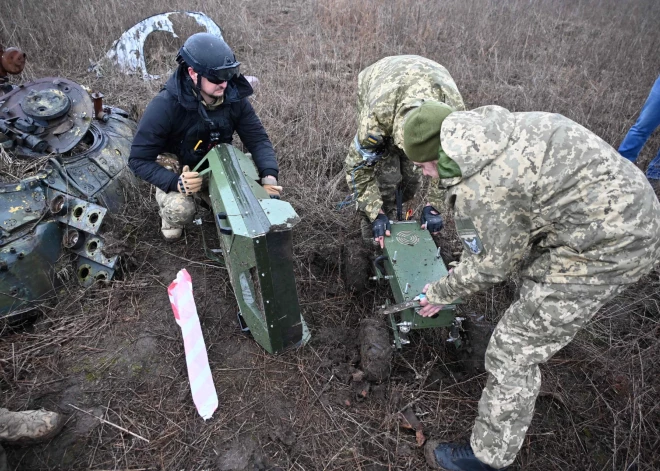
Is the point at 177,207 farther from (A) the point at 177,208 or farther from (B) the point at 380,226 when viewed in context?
(B) the point at 380,226

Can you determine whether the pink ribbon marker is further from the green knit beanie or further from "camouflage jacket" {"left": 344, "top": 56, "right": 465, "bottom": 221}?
"camouflage jacket" {"left": 344, "top": 56, "right": 465, "bottom": 221}

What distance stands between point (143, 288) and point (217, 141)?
4.43 feet

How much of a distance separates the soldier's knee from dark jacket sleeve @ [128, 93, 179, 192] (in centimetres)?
11

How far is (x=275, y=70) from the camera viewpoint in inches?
272

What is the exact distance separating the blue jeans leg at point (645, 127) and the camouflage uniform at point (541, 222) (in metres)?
3.58

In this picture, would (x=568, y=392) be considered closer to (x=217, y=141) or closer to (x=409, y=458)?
(x=409, y=458)

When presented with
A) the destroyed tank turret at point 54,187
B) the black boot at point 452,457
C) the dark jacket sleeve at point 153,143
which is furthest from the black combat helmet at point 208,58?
the black boot at point 452,457

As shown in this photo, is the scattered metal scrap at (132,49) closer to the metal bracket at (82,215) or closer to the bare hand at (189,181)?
the metal bracket at (82,215)

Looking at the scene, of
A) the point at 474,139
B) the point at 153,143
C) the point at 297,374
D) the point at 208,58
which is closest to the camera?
the point at 474,139

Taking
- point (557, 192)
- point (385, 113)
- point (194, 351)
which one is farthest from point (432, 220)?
point (194, 351)

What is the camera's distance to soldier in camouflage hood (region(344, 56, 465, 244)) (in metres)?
3.04

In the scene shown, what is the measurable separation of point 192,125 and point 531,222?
2638 mm

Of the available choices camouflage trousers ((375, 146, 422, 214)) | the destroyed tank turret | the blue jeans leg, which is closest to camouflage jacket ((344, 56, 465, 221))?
A: camouflage trousers ((375, 146, 422, 214))

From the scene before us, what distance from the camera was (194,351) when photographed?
2516 mm
